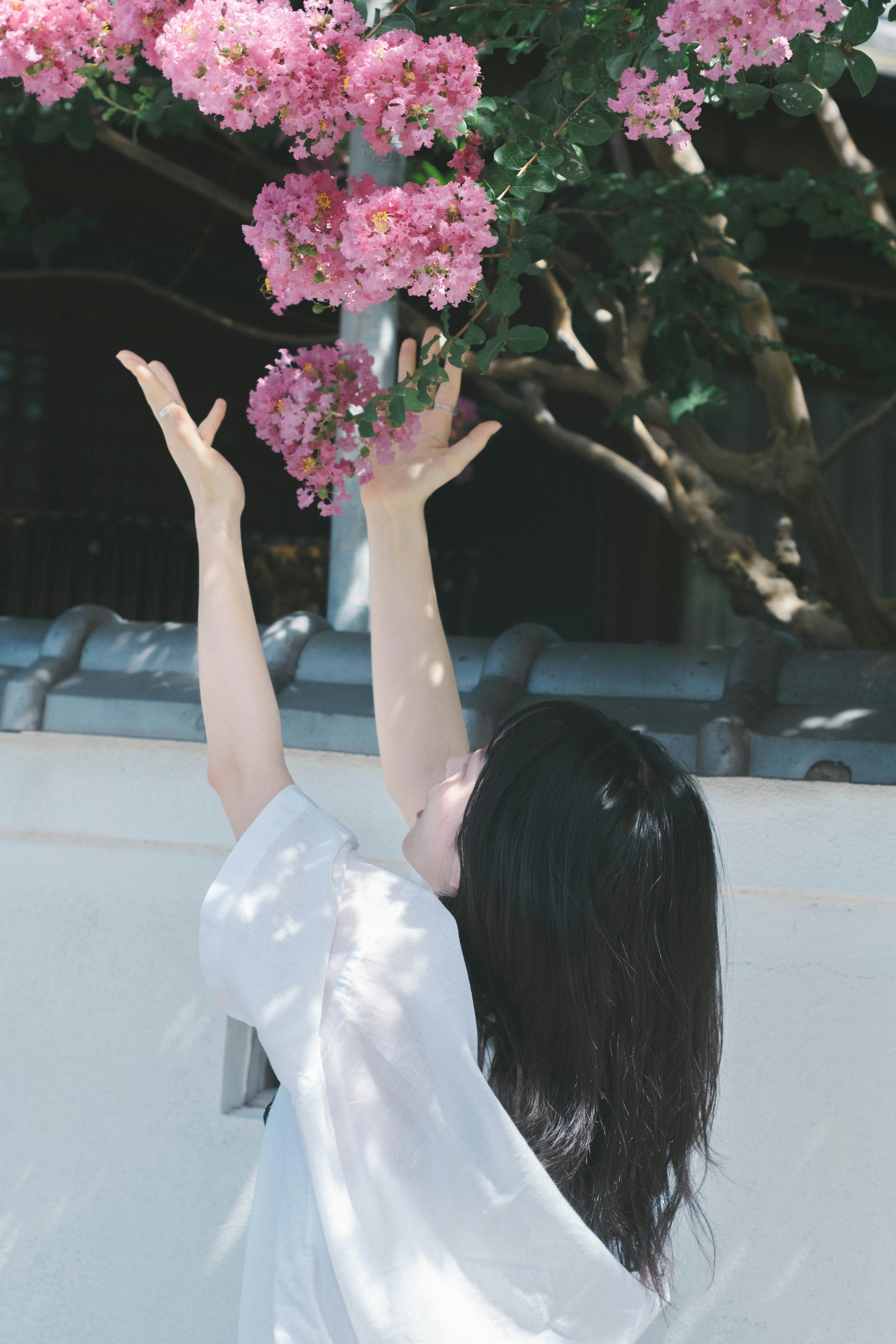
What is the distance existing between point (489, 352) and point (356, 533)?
1.50 m

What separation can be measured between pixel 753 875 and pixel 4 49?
5.11 feet

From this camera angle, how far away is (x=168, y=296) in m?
4.40

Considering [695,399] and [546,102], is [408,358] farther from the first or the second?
[695,399]

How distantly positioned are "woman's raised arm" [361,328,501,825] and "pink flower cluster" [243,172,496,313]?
0.79ft

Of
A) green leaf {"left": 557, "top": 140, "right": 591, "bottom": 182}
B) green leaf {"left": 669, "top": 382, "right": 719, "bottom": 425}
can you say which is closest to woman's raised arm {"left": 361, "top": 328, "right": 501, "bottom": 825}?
green leaf {"left": 557, "top": 140, "right": 591, "bottom": 182}

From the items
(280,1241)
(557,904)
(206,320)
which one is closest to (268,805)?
(557,904)

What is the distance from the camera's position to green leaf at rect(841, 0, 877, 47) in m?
1.37

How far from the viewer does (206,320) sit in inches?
240

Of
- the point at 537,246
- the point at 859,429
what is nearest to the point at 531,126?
the point at 537,246

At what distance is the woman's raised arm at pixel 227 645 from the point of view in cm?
131

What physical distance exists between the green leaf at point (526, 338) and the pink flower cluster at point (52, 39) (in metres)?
0.60

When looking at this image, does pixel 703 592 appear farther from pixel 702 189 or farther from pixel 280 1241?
pixel 280 1241

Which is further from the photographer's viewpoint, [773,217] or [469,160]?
[773,217]

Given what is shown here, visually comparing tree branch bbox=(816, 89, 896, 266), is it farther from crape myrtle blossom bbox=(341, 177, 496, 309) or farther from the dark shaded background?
crape myrtle blossom bbox=(341, 177, 496, 309)
